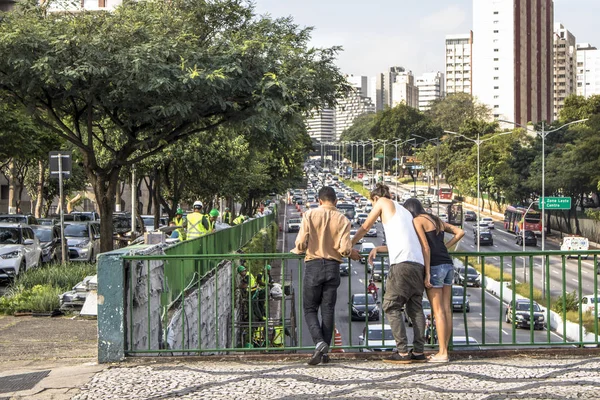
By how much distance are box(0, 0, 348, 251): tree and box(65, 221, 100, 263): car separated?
6.47m

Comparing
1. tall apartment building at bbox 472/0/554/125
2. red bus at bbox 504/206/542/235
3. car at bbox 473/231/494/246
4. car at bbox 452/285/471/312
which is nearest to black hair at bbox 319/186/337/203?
car at bbox 452/285/471/312

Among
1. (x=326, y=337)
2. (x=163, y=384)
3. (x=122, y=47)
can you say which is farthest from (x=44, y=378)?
(x=122, y=47)

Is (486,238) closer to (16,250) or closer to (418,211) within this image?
(16,250)

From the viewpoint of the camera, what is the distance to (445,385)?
759cm

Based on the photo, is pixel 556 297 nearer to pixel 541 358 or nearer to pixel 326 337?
pixel 541 358

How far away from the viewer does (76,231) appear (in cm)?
2709

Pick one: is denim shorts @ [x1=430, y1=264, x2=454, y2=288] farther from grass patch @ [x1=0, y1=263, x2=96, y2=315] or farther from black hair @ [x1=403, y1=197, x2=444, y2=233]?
grass patch @ [x1=0, y1=263, x2=96, y2=315]

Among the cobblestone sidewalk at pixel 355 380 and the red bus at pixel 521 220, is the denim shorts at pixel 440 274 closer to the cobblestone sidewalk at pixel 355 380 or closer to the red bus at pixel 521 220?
the cobblestone sidewalk at pixel 355 380

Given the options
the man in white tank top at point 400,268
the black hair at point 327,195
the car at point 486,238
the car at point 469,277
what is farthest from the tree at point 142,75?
the car at point 486,238

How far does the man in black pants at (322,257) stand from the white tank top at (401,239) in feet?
1.27

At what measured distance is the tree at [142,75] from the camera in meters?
17.5

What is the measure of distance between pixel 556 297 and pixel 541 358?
2496 millimetres

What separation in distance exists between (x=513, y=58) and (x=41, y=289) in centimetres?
13282

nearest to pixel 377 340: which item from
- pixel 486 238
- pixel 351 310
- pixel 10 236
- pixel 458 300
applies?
pixel 351 310
